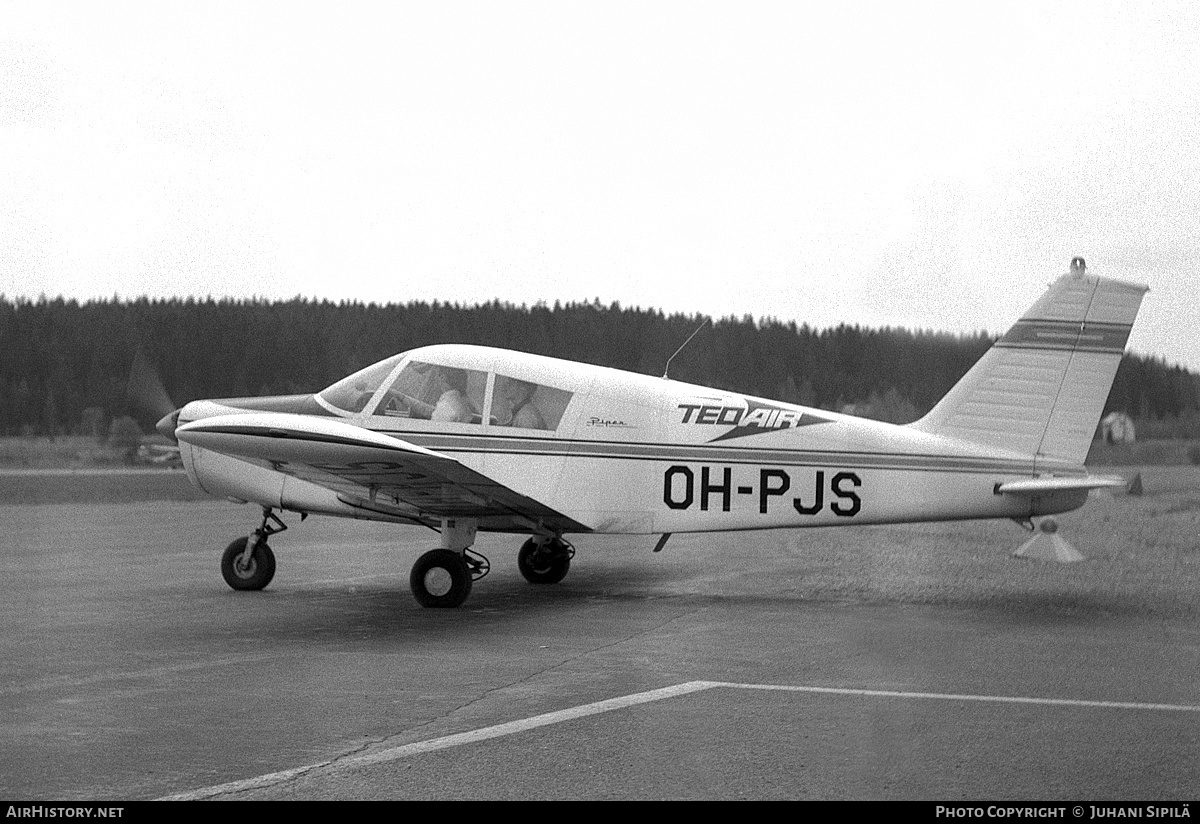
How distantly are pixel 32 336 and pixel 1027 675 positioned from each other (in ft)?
29.5

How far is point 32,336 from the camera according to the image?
11328mm

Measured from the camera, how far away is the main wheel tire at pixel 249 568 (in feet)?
35.8

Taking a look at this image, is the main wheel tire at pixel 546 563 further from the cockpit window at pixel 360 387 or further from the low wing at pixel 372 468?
the cockpit window at pixel 360 387

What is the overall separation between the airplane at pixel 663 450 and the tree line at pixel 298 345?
16.9 inches

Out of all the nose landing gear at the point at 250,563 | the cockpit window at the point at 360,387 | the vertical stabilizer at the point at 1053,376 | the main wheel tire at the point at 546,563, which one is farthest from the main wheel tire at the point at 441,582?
the vertical stabilizer at the point at 1053,376

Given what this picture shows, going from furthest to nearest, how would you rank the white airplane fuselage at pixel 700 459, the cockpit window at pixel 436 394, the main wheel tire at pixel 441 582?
the cockpit window at pixel 436 394 < the white airplane fuselage at pixel 700 459 < the main wheel tire at pixel 441 582

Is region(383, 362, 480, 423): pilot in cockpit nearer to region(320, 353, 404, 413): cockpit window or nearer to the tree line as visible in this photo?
region(320, 353, 404, 413): cockpit window

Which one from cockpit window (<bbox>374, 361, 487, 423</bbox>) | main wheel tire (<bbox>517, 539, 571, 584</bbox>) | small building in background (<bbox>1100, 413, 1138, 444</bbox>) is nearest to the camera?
small building in background (<bbox>1100, 413, 1138, 444</bbox>)

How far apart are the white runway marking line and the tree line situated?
375 centimetres

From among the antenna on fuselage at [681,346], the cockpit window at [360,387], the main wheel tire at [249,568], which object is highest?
the antenna on fuselage at [681,346]

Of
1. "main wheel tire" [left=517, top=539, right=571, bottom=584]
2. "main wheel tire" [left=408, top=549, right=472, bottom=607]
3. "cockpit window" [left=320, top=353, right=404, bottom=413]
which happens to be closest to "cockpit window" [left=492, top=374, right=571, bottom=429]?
"cockpit window" [left=320, top=353, right=404, bottom=413]

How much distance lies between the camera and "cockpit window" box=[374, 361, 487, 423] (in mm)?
10445

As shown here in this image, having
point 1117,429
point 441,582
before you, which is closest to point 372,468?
point 441,582

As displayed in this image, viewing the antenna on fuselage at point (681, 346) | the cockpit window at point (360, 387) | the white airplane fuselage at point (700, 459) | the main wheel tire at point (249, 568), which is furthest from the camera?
the main wheel tire at point (249, 568)
